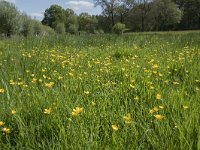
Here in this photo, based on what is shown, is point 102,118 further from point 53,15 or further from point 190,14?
point 53,15

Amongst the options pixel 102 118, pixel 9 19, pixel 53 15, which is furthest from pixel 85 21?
pixel 102 118

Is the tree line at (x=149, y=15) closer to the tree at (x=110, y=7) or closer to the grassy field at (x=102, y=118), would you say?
the tree at (x=110, y=7)

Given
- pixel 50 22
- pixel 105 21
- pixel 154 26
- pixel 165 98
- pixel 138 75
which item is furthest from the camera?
pixel 50 22

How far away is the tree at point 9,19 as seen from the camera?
35.1 m

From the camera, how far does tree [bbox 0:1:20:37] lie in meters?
35.1

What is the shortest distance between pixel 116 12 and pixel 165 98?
7316 centimetres

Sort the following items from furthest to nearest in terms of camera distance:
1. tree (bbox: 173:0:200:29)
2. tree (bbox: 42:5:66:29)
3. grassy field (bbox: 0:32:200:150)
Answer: tree (bbox: 42:5:66:29) < tree (bbox: 173:0:200:29) < grassy field (bbox: 0:32:200:150)

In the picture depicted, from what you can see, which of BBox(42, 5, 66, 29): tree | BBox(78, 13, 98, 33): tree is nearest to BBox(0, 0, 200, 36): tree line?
BBox(78, 13, 98, 33): tree

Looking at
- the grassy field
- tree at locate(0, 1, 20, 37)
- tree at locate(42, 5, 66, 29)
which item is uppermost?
tree at locate(42, 5, 66, 29)

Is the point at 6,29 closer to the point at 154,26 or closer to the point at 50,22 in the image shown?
the point at 154,26

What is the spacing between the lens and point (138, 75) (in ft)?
13.3

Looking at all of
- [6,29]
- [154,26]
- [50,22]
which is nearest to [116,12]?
[154,26]

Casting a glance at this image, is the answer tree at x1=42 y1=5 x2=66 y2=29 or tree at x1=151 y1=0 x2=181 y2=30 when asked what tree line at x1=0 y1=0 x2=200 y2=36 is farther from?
tree at x1=42 y1=5 x2=66 y2=29

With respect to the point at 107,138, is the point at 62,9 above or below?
above
